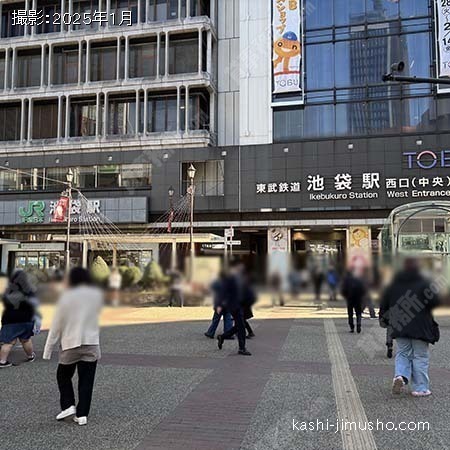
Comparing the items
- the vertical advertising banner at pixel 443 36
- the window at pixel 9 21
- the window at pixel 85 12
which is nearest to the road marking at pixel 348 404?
the vertical advertising banner at pixel 443 36

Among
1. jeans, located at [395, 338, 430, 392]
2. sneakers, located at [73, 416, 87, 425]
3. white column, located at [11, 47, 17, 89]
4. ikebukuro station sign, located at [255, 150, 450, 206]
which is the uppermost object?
white column, located at [11, 47, 17, 89]

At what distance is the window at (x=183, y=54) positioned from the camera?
32250mm

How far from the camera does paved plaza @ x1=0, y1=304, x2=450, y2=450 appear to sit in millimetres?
4555

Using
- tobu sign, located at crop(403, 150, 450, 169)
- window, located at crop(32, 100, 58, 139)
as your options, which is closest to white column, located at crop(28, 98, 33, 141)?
window, located at crop(32, 100, 58, 139)

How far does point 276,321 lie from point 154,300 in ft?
37.6

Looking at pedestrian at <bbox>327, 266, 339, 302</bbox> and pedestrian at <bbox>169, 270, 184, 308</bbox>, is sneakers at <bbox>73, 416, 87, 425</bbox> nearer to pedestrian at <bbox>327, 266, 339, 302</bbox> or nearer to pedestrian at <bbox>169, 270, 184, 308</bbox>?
pedestrian at <bbox>169, 270, 184, 308</bbox>

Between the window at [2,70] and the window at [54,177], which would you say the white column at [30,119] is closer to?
the window at [54,177]

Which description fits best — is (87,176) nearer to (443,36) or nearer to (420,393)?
(443,36)

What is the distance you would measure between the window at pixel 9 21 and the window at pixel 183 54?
11.7 m

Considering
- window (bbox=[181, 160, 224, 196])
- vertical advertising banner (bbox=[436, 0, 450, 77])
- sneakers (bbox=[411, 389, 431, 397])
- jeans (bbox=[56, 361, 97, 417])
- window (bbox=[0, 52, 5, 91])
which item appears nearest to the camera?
jeans (bbox=[56, 361, 97, 417])

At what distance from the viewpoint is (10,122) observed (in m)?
34.1

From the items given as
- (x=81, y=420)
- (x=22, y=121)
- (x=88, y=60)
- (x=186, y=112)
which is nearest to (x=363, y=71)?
(x=186, y=112)

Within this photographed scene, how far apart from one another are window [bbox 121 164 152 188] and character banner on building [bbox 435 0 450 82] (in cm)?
1937

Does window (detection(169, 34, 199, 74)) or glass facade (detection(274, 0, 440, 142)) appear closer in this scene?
glass facade (detection(274, 0, 440, 142))
